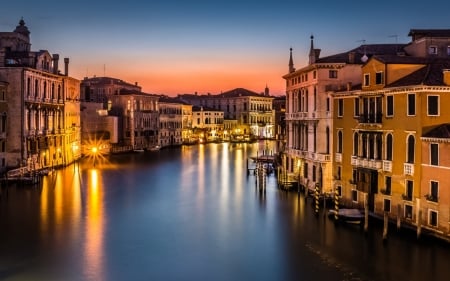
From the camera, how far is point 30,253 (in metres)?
11.8

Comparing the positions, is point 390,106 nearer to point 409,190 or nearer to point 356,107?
point 356,107

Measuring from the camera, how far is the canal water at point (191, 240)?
10625 millimetres

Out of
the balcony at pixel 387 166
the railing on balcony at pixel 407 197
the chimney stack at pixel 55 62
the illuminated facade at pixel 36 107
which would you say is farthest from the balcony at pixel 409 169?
the chimney stack at pixel 55 62

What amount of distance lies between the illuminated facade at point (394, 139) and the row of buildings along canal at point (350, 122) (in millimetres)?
25

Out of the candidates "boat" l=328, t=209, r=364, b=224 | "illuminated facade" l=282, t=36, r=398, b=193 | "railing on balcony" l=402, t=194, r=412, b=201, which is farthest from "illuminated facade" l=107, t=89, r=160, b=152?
"railing on balcony" l=402, t=194, r=412, b=201

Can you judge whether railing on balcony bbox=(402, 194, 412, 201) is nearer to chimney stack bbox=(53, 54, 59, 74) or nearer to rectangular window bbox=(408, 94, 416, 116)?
rectangular window bbox=(408, 94, 416, 116)

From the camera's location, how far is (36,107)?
2591 cm

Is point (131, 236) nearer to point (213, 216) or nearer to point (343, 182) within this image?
point (213, 216)

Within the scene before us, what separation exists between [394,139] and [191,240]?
18.2 feet

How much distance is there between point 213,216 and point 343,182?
394cm

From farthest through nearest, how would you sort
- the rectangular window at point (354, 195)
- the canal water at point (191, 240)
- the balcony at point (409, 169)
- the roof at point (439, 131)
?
the rectangular window at point (354, 195) → the balcony at point (409, 169) → the roof at point (439, 131) → the canal water at point (191, 240)

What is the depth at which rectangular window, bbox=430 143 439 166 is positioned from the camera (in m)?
12.0

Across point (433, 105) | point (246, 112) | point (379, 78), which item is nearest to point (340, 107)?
point (379, 78)

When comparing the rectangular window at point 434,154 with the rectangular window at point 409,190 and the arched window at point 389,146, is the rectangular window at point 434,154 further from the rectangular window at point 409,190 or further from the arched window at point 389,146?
the arched window at point 389,146
